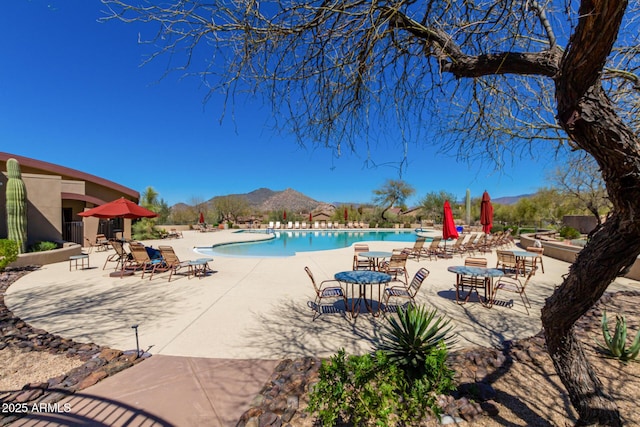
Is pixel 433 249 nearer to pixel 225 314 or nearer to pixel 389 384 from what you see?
pixel 225 314

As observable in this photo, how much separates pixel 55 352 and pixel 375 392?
3780mm

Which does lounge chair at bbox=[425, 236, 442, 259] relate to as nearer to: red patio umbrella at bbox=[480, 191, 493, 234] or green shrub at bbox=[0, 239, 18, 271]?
red patio umbrella at bbox=[480, 191, 493, 234]

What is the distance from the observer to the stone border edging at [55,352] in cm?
255

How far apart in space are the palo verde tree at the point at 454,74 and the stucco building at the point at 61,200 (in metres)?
14.0

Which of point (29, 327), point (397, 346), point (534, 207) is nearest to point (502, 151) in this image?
point (397, 346)

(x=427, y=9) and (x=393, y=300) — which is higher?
(x=427, y=9)

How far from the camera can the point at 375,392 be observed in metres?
2.21

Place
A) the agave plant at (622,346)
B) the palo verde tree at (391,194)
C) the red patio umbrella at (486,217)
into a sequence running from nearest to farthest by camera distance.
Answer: the agave plant at (622,346) → the red patio umbrella at (486,217) → the palo verde tree at (391,194)

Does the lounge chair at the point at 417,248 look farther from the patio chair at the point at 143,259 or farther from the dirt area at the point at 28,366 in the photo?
the dirt area at the point at 28,366

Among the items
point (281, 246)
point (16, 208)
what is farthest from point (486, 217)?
point (16, 208)

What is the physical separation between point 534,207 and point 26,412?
37591mm

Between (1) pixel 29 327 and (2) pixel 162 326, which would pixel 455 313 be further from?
(1) pixel 29 327

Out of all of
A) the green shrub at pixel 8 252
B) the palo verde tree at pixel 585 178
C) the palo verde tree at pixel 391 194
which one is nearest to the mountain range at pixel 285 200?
the palo verde tree at pixel 391 194

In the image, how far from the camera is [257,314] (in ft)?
15.9
